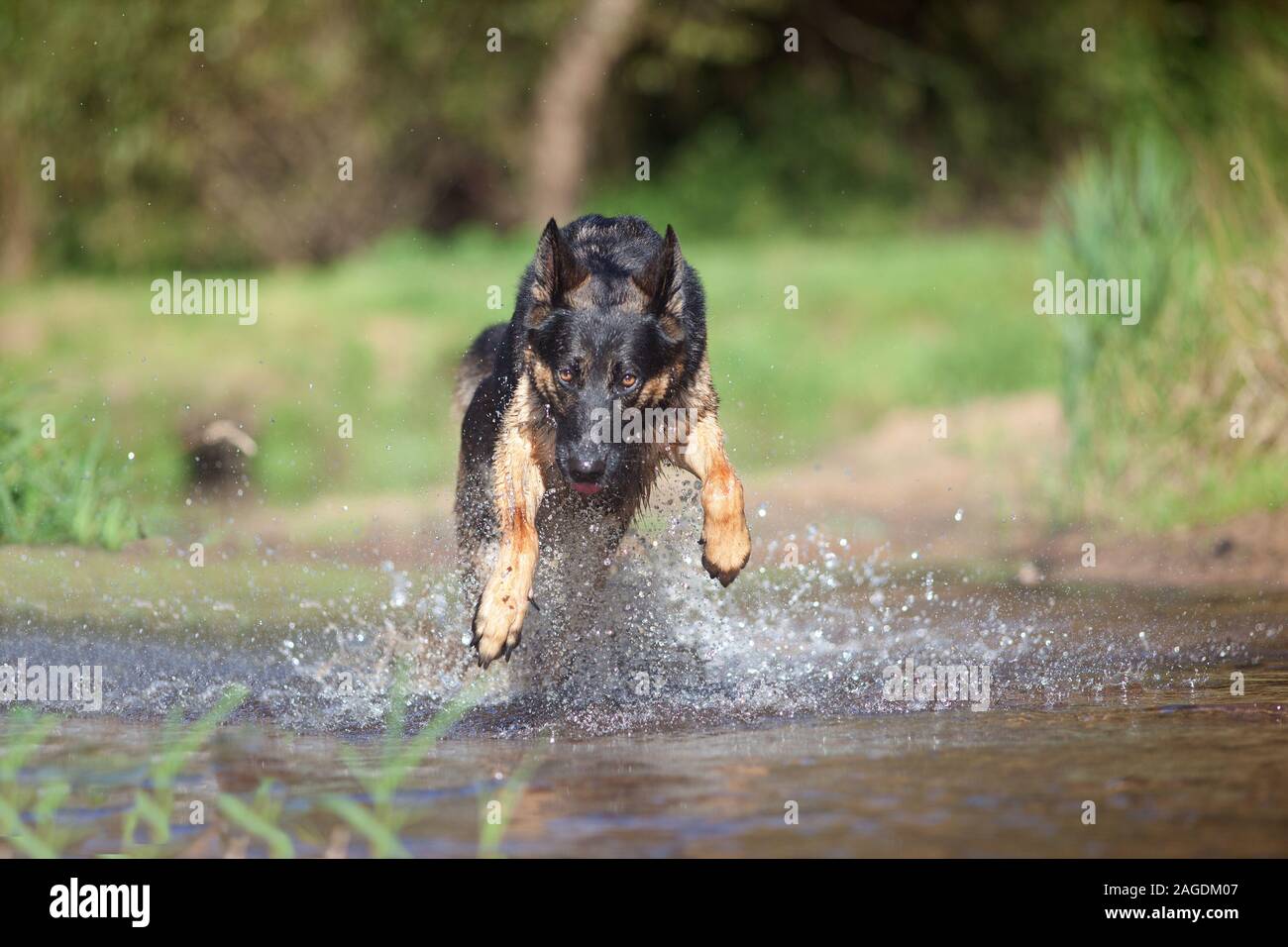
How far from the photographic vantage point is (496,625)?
5.71 metres

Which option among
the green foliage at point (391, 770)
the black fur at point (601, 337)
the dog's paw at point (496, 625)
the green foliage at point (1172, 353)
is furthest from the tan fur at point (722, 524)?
the green foliage at point (1172, 353)

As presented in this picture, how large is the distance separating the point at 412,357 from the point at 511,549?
8.08 m

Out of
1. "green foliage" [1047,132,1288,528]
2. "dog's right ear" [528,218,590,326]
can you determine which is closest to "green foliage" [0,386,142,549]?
"dog's right ear" [528,218,590,326]

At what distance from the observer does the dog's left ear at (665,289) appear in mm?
6191

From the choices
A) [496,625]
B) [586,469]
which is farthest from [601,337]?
[496,625]

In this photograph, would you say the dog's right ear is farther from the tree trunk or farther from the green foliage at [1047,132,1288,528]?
the tree trunk

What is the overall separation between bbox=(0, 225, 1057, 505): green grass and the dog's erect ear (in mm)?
4937

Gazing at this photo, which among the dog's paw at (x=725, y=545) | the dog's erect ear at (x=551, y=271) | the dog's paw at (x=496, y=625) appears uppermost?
the dog's erect ear at (x=551, y=271)

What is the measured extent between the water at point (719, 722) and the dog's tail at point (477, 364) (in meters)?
0.90

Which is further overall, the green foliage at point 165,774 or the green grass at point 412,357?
the green grass at point 412,357

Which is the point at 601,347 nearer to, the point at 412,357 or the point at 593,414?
the point at 593,414

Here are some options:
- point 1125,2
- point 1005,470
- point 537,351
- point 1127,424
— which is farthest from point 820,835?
point 1125,2

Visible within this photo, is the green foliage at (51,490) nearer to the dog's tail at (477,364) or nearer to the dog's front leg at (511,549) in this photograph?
the dog's tail at (477,364)
